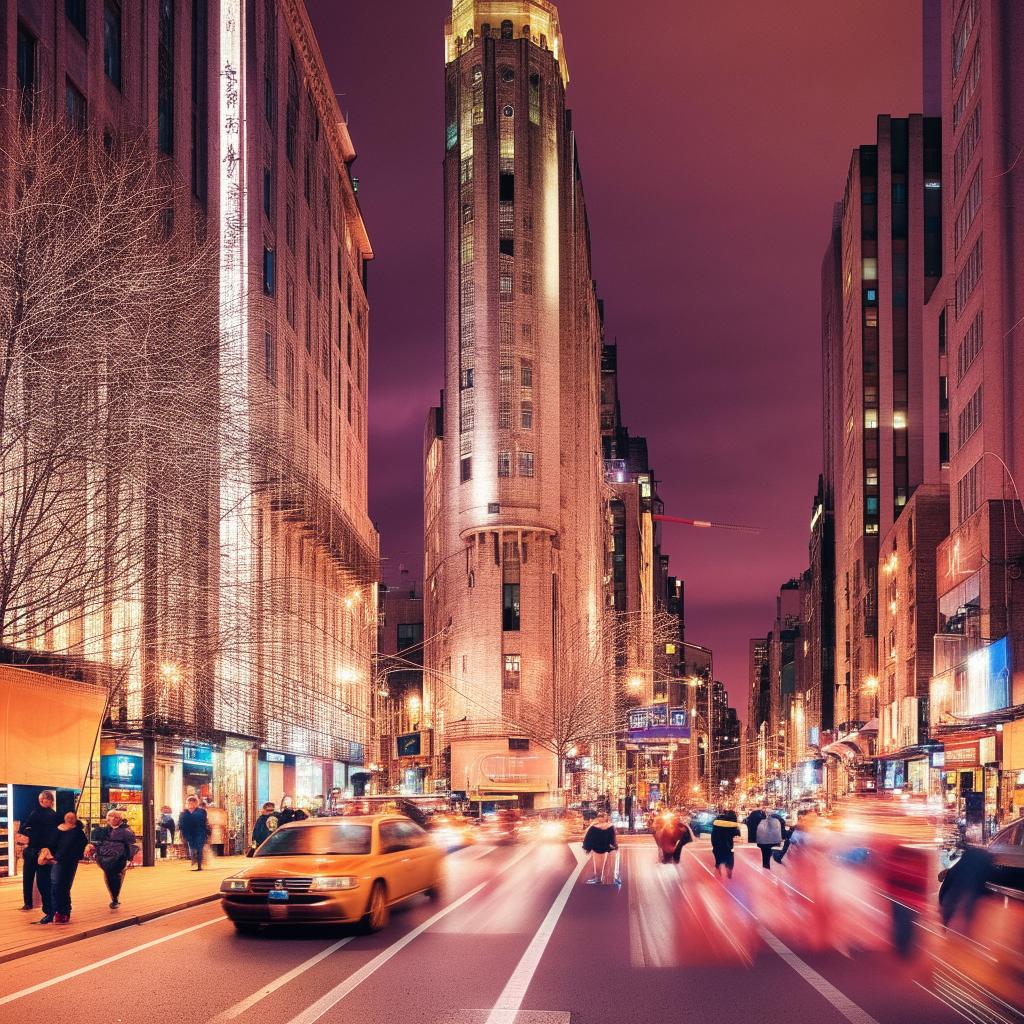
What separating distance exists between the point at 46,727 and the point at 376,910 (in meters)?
13.6

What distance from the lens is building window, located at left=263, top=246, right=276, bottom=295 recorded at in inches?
2109

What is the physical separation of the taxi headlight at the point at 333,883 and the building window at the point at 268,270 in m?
39.2

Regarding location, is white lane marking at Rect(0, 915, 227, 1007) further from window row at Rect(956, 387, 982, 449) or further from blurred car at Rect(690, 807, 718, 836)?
window row at Rect(956, 387, 982, 449)

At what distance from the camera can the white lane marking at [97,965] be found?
1215cm

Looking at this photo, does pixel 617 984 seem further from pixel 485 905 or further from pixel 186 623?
pixel 186 623

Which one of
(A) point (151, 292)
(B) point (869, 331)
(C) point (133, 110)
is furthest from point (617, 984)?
(B) point (869, 331)

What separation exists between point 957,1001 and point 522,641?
274 ft

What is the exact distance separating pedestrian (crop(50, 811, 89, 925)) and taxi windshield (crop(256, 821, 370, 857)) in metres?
2.42

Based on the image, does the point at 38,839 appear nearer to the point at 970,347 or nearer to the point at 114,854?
the point at 114,854

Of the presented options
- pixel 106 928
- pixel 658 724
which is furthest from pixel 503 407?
pixel 106 928

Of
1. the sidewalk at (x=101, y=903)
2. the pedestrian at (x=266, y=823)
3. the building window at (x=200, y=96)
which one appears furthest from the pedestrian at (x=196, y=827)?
the building window at (x=200, y=96)

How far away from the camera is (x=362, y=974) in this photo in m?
13.3

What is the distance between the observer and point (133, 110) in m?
37.3

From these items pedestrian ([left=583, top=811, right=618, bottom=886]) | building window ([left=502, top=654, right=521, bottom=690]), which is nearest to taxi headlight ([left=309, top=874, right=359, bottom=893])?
pedestrian ([left=583, top=811, right=618, bottom=886])
